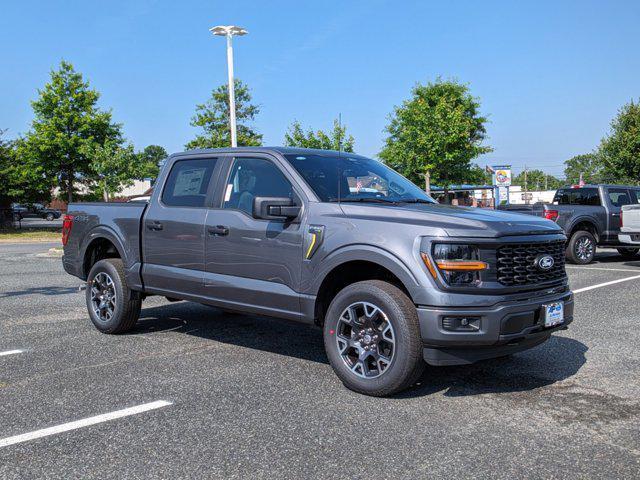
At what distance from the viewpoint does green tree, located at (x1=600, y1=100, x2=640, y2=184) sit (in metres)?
32.7

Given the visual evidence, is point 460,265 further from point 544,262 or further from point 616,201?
point 616,201

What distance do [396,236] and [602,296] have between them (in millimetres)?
5895

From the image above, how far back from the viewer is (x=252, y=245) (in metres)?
5.09

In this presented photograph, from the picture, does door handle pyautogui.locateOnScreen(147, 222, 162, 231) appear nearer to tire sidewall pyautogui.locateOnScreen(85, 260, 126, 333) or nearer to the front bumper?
tire sidewall pyautogui.locateOnScreen(85, 260, 126, 333)

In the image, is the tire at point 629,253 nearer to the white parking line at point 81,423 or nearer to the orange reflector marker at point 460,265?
the orange reflector marker at point 460,265

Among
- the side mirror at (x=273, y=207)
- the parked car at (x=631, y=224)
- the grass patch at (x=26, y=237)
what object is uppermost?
the side mirror at (x=273, y=207)

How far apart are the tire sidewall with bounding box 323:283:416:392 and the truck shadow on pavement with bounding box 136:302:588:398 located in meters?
0.24

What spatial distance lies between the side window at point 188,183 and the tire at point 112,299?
1007mm

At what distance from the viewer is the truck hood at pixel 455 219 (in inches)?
163

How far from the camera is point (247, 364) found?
527 cm

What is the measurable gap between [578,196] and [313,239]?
12.4m

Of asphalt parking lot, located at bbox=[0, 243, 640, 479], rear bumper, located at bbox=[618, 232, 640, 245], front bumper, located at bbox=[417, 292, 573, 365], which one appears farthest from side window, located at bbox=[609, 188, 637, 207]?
front bumper, located at bbox=[417, 292, 573, 365]

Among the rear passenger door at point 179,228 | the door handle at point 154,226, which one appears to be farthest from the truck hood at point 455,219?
the door handle at point 154,226

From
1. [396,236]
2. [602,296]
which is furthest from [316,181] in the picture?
[602,296]
